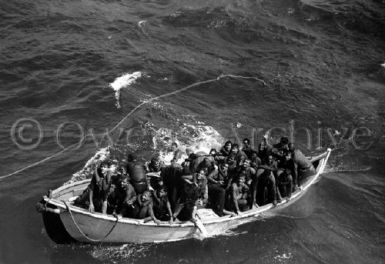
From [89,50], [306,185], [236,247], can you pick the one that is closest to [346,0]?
[89,50]

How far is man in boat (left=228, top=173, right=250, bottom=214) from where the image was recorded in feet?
46.3

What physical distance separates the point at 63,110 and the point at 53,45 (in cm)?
594

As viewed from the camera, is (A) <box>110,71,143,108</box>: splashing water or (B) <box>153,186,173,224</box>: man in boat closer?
(B) <box>153,186,173,224</box>: man in boat

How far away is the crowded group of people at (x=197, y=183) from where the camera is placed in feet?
42.8

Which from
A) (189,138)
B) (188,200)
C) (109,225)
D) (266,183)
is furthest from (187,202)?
(189,138)

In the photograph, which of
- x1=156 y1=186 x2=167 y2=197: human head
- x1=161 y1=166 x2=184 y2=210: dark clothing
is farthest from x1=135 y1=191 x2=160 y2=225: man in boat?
x1=161 y1=166 x2=184 y2=210: dark clothing

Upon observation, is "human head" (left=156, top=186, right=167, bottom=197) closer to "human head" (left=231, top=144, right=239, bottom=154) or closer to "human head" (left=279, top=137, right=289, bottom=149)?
"human head" (left=231, top=144, right=239, bottom=154)

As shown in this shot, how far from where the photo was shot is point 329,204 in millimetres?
17312

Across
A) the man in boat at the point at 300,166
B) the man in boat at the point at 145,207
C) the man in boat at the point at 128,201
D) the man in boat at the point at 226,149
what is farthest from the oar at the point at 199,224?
the man in boat at the point at 300,166

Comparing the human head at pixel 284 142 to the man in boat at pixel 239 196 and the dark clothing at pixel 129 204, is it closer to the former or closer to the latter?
the man in boat at pixel 239 196

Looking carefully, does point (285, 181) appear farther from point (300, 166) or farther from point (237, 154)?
point (237, 154)

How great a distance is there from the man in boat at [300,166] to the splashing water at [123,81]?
9.12 metres

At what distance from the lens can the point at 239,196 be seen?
14.4 metres

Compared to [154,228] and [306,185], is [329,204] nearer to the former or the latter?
[306,185]
